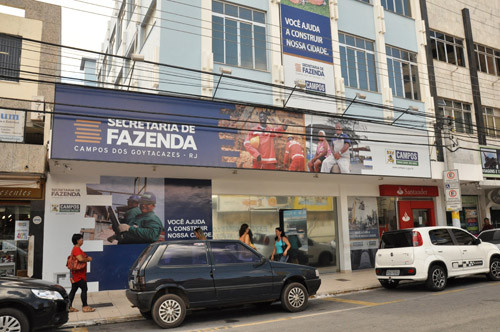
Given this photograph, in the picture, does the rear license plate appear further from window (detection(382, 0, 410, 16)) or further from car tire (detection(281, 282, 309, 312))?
window (detection(382, 0, 410, 16))

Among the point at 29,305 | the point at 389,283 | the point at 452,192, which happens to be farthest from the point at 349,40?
the point at 29,305

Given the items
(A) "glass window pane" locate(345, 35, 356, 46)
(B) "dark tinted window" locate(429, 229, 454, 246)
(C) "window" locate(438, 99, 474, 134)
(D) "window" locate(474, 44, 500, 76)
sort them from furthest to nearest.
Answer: (D) "window" locate(474, 44, 500, 76), (C) "window" locate(438, 99, 474, 134), (A) "glass window pane" locate(345, 35, 356, 46), (B) "dark tinted window" locate(429, 229, 454, 246)

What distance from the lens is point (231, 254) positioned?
27.5 ft

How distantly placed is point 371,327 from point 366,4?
15.3 meters

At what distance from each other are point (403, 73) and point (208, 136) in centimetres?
1131

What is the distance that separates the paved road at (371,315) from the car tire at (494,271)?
1.34 meters

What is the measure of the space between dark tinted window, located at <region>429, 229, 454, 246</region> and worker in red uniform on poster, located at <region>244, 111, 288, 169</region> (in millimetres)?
4953

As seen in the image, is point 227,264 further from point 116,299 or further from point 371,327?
point 116,299

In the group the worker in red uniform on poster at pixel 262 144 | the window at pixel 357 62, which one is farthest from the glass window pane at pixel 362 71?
the worker in red uniform on poster at pixel 262 144

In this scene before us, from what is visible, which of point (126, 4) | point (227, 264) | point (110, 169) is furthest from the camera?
point (126, 4)

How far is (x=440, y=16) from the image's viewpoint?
2125 cm

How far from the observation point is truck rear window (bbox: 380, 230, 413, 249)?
35.0 feet

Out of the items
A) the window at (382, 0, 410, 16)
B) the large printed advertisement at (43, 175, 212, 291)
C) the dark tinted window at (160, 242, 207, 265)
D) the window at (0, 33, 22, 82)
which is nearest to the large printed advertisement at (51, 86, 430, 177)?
the large printed advertisement at (43, 175, 212, 291)

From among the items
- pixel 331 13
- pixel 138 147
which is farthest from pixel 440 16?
pixel 138 147
